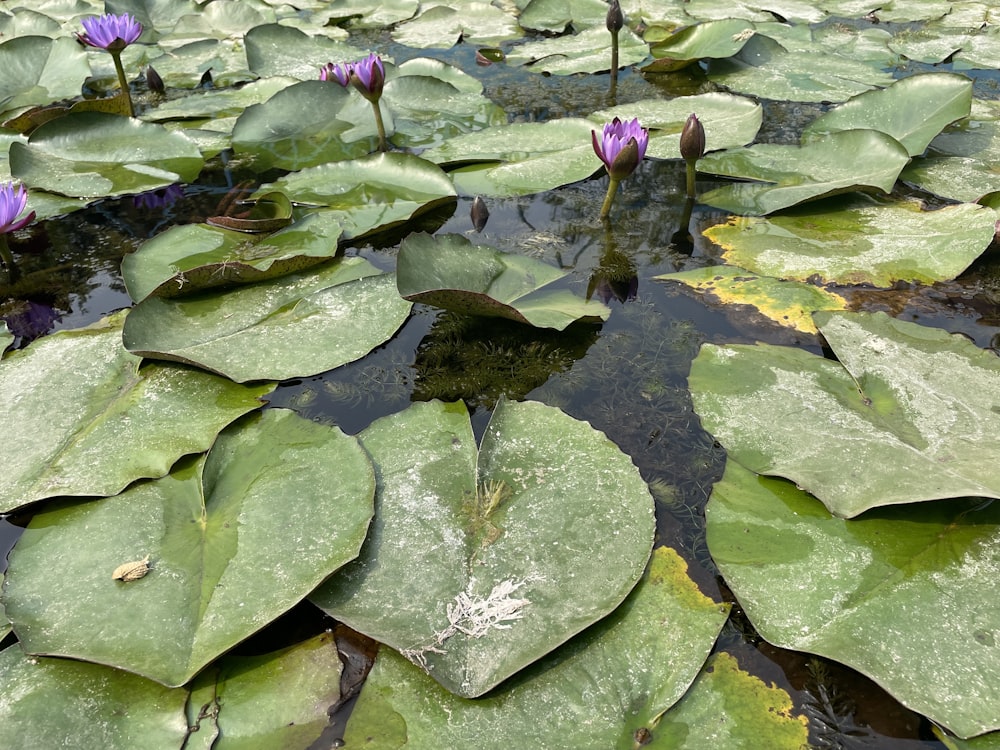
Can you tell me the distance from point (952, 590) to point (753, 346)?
3.13 feet

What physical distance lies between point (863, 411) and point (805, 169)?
1.78m

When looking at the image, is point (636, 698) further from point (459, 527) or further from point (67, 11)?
point (67, 11)

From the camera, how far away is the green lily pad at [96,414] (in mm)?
1975

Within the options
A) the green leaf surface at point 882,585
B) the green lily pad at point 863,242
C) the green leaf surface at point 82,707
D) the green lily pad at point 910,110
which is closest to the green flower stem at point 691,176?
the green lily pad at point 863,242

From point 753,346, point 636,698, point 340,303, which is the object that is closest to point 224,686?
point 636,698

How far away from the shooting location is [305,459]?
1989mm

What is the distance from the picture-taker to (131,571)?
1.70 meters

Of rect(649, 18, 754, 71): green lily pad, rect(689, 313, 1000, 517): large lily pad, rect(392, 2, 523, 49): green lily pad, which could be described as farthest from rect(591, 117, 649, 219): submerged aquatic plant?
rect(392, 2, 523, 49): green lily pad

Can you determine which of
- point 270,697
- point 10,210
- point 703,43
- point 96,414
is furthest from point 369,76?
point 270,697

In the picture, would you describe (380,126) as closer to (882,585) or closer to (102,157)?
(102,157)

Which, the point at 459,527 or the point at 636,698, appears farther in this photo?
the point at 459,527

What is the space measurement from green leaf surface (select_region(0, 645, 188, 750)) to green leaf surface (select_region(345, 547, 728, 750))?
0.41m

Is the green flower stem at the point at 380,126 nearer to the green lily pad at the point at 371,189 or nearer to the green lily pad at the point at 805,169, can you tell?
the green lily pad at the point at 371,189

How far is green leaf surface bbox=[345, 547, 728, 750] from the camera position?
1.45 m
